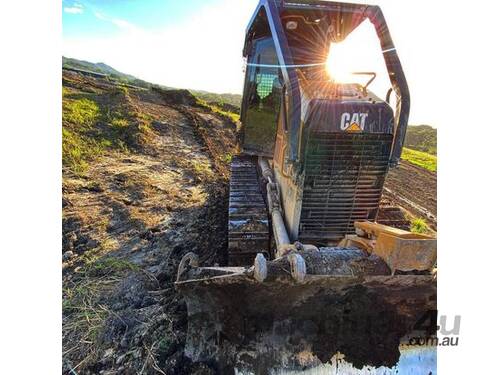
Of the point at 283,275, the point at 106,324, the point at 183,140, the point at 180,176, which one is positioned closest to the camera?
the point at 283,275

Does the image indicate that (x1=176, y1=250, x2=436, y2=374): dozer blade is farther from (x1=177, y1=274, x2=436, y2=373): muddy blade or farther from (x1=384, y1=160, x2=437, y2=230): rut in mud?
(x1=384, y1=160, x2=437, y2=230): rut in mud

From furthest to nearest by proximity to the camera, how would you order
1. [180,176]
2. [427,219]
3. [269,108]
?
[180,176]
[427,219]
[269,108]

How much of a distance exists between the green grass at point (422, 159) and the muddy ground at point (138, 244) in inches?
114

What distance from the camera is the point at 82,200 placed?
523 cm

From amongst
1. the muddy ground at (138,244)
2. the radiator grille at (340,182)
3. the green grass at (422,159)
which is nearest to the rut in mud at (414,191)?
the muddy ground at (138,244)

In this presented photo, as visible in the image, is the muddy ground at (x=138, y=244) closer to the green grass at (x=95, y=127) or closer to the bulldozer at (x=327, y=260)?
the green grass at (x=95, y=127)

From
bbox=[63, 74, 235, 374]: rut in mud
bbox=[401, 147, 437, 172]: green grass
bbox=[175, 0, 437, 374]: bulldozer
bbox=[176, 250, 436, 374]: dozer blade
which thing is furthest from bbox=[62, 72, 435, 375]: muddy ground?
bbox=[401, 147, 437, 172]: green grass

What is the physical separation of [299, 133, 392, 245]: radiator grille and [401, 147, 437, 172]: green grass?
10.1m

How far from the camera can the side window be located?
354cm

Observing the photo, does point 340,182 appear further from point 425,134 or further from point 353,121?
point 425,134

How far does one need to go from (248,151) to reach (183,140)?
5.57 m

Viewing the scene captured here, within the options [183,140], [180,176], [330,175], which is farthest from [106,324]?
[183,140]

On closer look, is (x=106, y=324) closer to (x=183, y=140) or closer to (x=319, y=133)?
(x=319, y=133)

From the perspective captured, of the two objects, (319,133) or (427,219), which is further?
(427,219)
